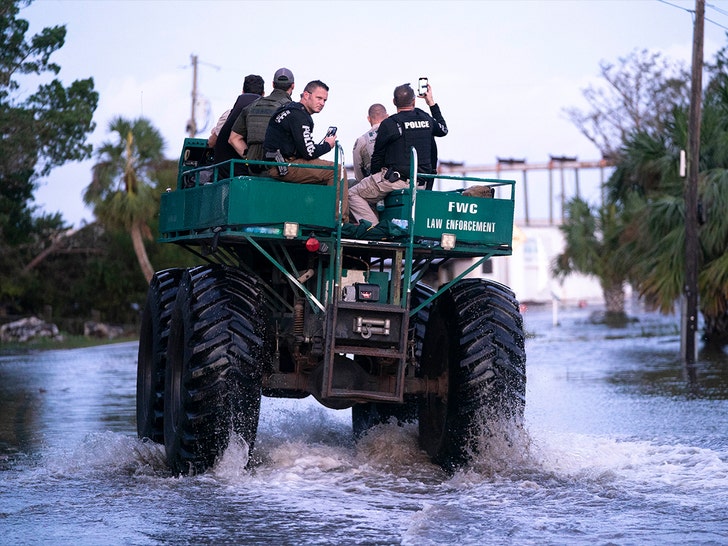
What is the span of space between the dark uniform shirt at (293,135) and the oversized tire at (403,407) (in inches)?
73.3

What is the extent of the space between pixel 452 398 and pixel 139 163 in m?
37.5

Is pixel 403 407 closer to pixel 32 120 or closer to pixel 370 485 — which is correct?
pixel 370 485

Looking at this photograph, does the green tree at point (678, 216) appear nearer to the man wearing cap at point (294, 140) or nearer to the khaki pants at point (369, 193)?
the khaki pants at point (369, 193)

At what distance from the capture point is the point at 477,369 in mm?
9352

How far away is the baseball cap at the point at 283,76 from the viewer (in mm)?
10195

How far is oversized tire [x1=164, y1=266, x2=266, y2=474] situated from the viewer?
8.83 metres

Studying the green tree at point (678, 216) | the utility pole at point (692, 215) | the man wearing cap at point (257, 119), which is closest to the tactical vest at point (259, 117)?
the man wearing cap at point (257, 119)

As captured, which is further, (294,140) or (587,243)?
(587,243)

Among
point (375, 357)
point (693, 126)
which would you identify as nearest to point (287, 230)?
point (375, 357)

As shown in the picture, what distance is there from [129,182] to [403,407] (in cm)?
3461

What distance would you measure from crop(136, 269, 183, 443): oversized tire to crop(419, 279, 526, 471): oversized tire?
90.3 inches

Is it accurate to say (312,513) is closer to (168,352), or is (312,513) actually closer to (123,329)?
(168,352)

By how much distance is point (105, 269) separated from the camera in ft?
147

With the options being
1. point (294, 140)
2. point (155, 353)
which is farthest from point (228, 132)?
point (155, 353)
